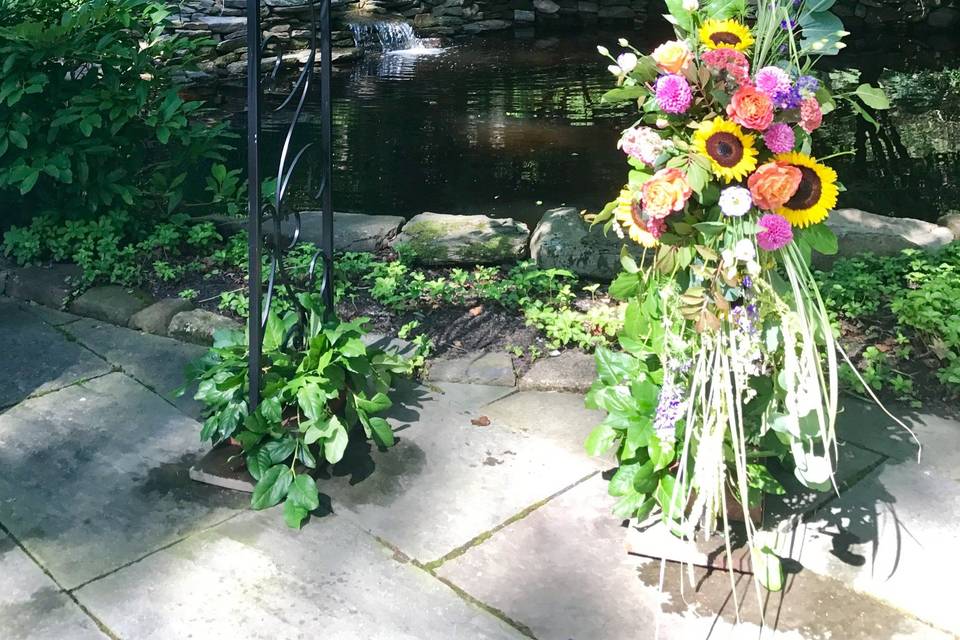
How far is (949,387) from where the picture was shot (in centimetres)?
312

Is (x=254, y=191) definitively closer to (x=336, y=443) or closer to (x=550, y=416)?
(x=336, y=443)

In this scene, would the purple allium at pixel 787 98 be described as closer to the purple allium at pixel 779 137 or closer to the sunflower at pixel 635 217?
the purple allium at pixel 779 137

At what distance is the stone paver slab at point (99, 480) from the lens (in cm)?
243

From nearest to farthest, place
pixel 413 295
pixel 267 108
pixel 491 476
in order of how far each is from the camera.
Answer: pixel 491 476
pixel 413 295
pixel 267 108

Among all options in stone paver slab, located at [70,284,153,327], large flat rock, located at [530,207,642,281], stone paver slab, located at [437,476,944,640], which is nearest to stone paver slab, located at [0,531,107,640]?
stone paver slab, located at [437,476,944,640]

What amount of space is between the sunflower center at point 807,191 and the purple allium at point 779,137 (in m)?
0.07

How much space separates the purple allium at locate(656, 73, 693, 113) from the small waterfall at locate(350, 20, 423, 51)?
992 cm

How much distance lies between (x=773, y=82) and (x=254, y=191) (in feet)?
4.30

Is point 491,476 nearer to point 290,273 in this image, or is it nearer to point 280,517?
point 280,517

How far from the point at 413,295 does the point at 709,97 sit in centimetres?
191

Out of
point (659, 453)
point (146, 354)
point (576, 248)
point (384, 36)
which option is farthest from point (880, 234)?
point (384, 36)

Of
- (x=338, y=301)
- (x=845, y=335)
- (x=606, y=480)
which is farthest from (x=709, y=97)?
(x=338, y=301)

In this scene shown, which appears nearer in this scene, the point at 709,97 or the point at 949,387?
the point at 709,97

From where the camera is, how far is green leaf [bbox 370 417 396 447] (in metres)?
2.74
